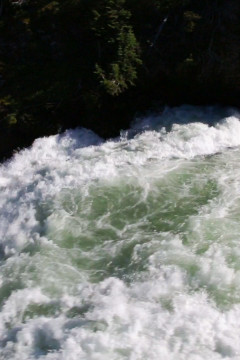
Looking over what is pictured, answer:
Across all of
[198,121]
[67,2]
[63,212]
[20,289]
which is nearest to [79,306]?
[20,289]

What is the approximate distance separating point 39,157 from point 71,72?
3218 mm

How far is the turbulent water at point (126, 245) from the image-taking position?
825 cm

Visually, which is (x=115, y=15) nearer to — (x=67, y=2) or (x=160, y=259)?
(x=67, y=2)

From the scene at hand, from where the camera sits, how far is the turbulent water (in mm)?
8250

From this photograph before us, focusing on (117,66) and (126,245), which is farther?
(117,66)

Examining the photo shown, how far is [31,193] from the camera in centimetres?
1231

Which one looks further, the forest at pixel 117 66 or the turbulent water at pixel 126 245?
the forest at pixel 117 66

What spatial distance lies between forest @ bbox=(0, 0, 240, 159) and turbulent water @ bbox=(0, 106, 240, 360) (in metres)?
0.80

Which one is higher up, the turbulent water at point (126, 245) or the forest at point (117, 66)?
the forest at point (117, 66)

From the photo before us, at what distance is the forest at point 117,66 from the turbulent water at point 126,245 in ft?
2.64

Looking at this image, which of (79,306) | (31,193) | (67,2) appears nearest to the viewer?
(79,306)

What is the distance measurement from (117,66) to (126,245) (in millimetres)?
6566

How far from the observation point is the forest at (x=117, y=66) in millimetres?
14797

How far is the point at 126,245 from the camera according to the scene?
1032 cm
